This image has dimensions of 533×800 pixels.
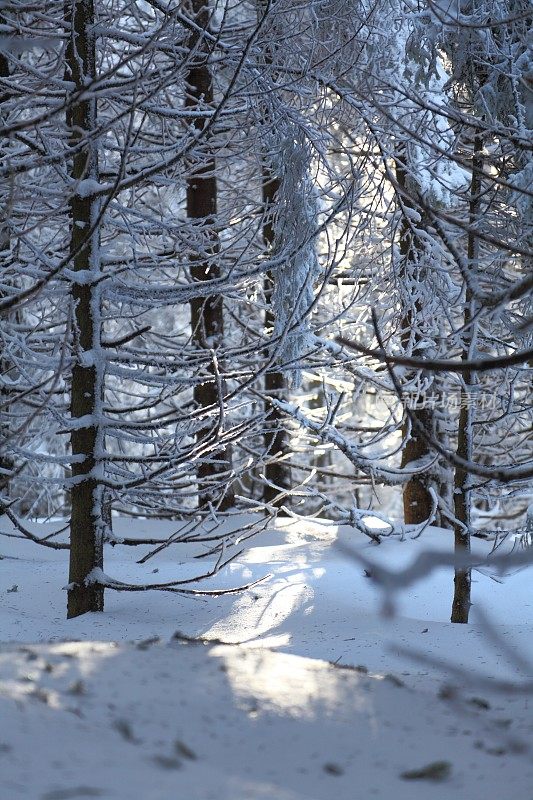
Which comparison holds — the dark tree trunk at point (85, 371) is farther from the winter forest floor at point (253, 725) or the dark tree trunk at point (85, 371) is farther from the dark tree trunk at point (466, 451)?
the dark tree trunk at point (466, 451)

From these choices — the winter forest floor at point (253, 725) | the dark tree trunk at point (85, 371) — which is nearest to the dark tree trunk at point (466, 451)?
the winter forest floor at point (253, 725)

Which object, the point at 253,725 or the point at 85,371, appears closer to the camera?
the point at 253,725

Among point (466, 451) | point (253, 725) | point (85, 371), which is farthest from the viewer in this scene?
point (466, 451)

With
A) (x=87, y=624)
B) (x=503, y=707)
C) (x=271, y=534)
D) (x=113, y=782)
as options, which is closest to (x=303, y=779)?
(x=113, y=782)

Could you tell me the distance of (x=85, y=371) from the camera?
243 inches

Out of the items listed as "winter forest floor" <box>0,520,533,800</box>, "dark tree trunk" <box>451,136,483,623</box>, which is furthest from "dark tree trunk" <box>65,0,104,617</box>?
"dark tree trunk" <box>451,136,483,623</box>

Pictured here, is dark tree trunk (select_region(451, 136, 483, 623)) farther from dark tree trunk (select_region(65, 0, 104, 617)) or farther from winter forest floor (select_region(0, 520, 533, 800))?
dark tree trunk (select_region(65, 0, 104, 617))

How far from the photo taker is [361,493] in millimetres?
22359

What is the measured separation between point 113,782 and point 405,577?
0.91m

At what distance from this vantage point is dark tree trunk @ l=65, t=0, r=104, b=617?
606cm

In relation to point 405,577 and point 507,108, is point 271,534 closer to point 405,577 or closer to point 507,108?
point 507,108

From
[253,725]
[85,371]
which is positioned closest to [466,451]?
[85,371]

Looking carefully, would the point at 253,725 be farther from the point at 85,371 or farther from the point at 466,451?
the point at 466,451

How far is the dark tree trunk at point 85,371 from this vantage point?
6.06m
